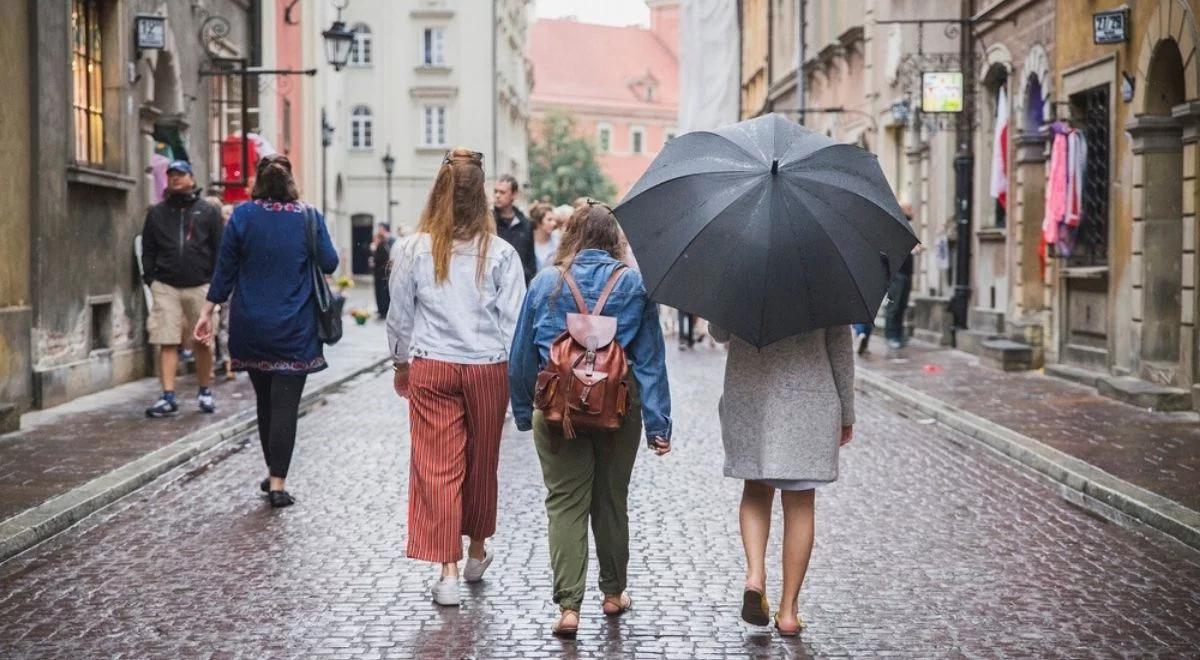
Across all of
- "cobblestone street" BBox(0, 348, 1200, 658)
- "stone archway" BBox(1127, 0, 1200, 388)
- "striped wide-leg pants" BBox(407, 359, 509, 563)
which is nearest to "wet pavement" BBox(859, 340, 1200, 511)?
"cobblestone street" BBox(0, 348, 1200, 658)

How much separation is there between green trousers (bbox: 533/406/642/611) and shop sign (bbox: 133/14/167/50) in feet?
38.2

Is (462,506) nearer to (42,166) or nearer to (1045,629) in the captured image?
(1045,629)

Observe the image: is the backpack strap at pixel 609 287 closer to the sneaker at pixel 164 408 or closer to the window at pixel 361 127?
the sneaker at pixel 164 408

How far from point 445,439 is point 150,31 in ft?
36.5

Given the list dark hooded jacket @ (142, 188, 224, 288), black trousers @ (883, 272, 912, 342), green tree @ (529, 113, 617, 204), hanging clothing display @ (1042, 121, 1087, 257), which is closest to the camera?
dark hooded jacket @ (142, 188, 224, 288)

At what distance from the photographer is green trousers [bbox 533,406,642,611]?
6.38m

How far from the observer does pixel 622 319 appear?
6.30m

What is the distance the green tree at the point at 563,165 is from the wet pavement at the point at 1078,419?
210ft

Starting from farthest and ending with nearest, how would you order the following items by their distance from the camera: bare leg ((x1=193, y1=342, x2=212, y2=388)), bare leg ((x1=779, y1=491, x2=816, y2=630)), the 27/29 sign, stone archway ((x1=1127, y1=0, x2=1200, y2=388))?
the 27/29 sign, stone archway ((x1=1127, y1=0, x2=1200, y2=388)), bare leg ((x1=193, y1=342, x2=212, y2=388)), bare leg ((x1=779, y1=491, x2=816, y2=630))

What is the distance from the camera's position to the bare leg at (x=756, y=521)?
6.44 meters

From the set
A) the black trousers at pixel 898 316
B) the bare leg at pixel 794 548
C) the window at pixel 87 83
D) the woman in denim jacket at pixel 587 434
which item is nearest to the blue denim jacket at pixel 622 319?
the woman in denim jacket at pixel 587 434

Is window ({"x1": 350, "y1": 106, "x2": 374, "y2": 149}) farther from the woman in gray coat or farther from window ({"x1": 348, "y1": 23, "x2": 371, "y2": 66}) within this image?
the woman in gray coat

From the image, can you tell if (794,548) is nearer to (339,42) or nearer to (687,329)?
(339,42)

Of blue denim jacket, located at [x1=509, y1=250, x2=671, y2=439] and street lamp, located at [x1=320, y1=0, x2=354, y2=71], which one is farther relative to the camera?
street lamp, located at [x1=320, y1=0, x2=354, y2=71]
